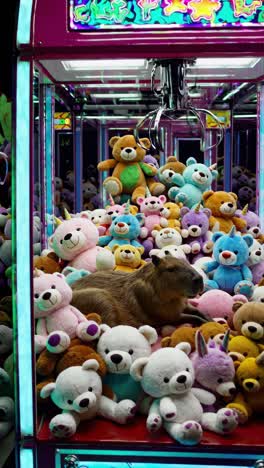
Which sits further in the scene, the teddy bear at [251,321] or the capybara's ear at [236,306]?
the capybara's ear at [236,306]

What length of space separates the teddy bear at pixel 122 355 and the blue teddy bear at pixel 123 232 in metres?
0.84

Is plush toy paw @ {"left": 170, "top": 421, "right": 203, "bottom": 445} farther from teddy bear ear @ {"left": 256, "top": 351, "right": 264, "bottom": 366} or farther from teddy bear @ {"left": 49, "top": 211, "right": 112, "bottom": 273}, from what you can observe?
teddy bear @ {"left": 49, "top": 211, "right": 112, "bottom": 273}

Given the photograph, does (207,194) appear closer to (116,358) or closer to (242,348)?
(242,348)

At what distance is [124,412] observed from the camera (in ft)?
5.22

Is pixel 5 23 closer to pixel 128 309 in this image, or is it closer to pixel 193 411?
pixel 128 309

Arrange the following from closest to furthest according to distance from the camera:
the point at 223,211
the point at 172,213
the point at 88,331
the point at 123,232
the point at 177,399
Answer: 1. the point at 177,399
2. the point at 88,331
3. the point at 123,232
4. the point at 223,211
5. the point at 172,213

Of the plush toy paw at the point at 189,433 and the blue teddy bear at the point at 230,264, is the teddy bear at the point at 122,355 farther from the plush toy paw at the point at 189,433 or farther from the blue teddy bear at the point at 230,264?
the blue teddy bear at the point at 230,264

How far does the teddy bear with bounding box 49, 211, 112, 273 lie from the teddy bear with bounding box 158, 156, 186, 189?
69cm

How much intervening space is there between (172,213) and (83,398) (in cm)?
139

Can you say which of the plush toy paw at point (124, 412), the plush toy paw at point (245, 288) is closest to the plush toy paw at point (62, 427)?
the plush toy paw at point (124, 412)

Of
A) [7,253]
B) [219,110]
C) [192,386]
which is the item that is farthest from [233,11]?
[219,110]

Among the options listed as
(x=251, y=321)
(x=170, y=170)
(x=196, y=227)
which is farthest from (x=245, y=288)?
(x=170, y=170)

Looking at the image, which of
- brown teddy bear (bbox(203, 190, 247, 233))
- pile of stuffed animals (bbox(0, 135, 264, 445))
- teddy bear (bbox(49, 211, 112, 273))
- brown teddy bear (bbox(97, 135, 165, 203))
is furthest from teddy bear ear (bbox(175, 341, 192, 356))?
brown teddy bear (bbox(97, 135, 165, 203))

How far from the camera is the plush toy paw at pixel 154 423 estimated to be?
1530 mm
